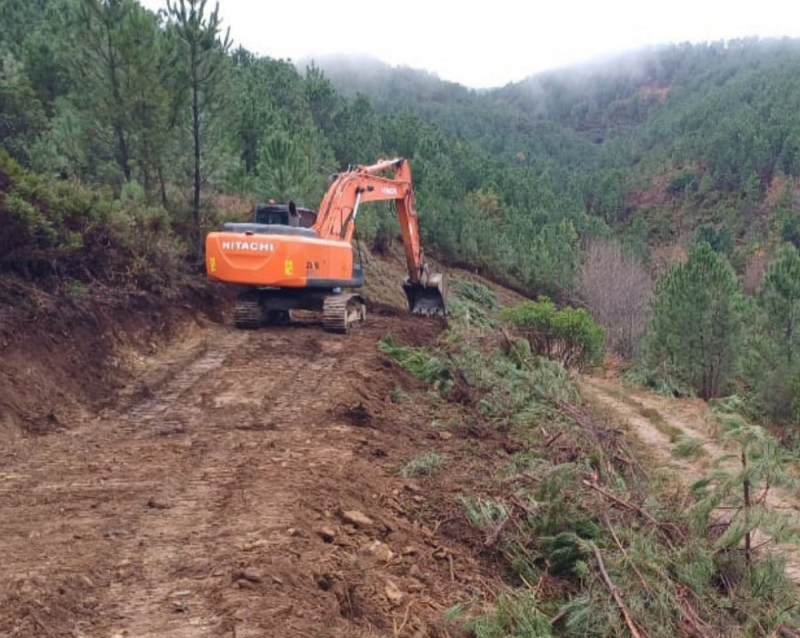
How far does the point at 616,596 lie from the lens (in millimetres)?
4586

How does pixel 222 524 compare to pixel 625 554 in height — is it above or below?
above

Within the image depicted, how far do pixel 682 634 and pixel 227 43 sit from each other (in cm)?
1408

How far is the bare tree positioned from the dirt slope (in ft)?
53.8

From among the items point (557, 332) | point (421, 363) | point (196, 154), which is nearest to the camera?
point (421, 363)

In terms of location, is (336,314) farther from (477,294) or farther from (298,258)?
(477,294)

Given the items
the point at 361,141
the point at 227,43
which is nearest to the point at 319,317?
the point at 227,43

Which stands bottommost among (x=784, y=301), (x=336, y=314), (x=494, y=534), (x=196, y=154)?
(x=784, y=301)

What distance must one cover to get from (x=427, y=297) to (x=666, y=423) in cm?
583

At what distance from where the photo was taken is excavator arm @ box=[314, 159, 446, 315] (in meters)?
13.6

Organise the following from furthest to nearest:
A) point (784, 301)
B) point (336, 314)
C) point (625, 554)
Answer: point (784, 301)
point (336, 314)
point (625, 554)

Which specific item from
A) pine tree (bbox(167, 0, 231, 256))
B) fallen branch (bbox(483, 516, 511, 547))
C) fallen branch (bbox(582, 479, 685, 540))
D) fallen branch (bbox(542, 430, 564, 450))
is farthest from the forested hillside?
fallen branch (bbox(582, 479, 685, 540))

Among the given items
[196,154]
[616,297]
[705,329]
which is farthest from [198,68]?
[616,297]

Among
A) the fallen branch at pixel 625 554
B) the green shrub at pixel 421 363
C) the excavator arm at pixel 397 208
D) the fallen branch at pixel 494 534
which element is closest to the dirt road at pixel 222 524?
the fallen branch at pixel 494 534

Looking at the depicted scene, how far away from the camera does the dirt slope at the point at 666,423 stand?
9805mm
